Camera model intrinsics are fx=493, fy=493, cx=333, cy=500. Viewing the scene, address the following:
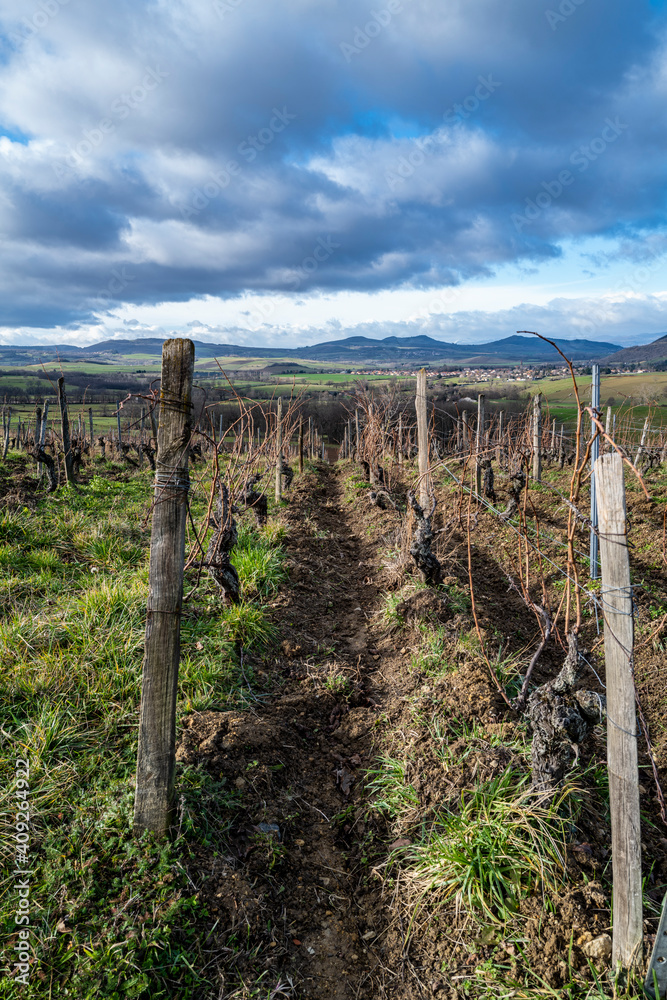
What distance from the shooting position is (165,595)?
2.47 meters

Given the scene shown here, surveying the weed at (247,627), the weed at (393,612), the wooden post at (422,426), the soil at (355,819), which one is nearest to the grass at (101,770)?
the weed at (247,627)

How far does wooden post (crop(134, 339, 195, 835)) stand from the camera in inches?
94.8

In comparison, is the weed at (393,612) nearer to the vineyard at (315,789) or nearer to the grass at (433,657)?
the vineyard at (315,789)

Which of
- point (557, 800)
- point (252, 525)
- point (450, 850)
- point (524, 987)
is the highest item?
point (252, 525)

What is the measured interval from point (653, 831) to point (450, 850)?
1339 mm

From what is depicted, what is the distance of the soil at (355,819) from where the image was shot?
2.34m

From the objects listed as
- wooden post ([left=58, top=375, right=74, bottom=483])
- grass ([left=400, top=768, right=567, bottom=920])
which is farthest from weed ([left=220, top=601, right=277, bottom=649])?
wooden post ([left=58, top=375, right=74, bottom=483])

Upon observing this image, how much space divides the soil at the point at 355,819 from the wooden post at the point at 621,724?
31cm

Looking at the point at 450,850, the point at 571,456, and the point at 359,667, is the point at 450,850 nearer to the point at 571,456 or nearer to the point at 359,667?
the point at 359,667

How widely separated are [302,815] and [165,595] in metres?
1.85

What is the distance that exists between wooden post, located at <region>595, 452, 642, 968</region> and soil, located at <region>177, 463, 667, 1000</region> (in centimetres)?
31

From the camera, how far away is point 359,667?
15.7 ft

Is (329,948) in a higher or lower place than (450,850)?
lower

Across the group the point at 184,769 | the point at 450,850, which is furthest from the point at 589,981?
the point at 184,769
